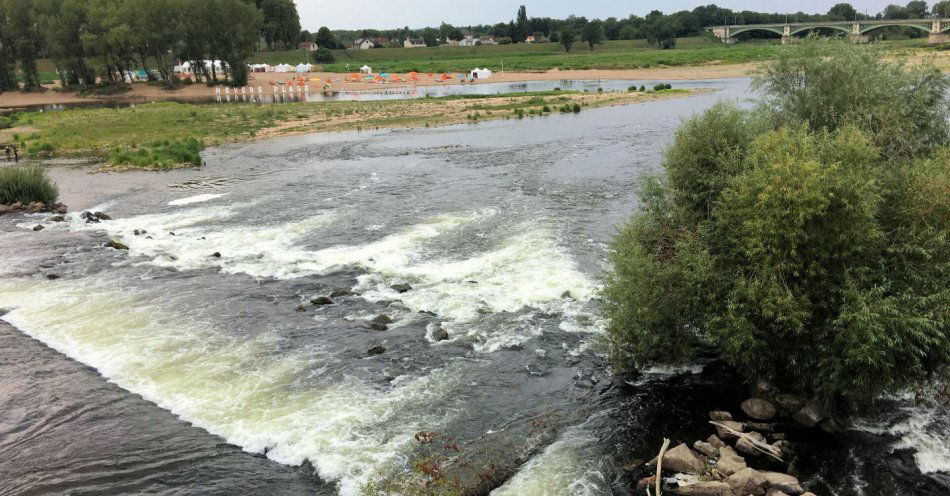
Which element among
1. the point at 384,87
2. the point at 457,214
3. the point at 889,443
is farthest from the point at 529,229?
the point at 384,87

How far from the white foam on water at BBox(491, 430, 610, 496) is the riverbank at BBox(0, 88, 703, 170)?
51.7m

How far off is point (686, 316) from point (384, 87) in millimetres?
130068

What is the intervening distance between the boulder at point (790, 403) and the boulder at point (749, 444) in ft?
5.63

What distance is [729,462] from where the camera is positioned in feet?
48.2

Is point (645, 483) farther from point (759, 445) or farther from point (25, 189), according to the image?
point (25, 189)

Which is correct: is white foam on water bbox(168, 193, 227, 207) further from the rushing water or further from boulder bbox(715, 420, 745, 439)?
boulder bbox(715, 420, 745, 439)

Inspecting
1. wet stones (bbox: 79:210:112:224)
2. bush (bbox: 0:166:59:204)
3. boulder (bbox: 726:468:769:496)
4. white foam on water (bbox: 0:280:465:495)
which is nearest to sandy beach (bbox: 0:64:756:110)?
bush (bbox: 0:166:59:204)

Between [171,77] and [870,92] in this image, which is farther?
[171,77]

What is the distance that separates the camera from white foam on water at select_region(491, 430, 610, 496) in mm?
14664

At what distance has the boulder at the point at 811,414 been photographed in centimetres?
1661

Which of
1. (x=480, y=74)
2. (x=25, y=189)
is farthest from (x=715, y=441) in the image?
(x=480, y=74)

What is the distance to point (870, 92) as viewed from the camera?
2236cm

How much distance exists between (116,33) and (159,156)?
260ft

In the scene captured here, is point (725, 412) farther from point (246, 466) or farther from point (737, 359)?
point (246, 466)
